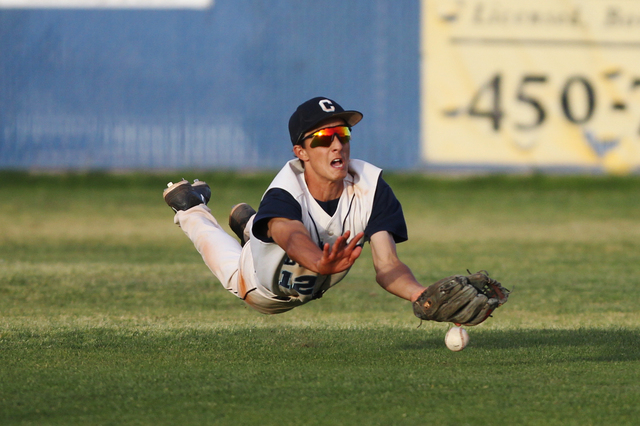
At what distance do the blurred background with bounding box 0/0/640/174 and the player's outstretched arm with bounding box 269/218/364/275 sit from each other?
1458 centimetres

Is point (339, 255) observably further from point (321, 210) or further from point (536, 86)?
point (536, 86)

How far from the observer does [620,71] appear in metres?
19.2

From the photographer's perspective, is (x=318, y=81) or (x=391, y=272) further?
(x=318, y=81)

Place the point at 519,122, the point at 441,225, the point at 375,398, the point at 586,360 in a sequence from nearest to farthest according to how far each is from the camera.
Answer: the point at 375,398 < the point at 586,360 < the point at 441,225 < the point at 519,122

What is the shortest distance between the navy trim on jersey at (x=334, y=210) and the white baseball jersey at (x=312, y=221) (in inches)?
1.4

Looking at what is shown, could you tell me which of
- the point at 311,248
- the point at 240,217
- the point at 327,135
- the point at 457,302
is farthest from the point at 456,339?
the point at 240,217

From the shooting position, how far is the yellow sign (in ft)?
62.9

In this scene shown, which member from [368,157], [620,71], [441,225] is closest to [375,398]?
[441,225]

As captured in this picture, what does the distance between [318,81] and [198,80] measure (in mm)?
2622

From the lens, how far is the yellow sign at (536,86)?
19.2 metres

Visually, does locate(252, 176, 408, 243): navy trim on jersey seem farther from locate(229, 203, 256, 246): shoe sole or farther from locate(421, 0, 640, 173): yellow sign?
locate(421, 0, 640, 173): yellow sign

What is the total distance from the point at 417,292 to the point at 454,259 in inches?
233

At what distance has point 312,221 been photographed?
5.16 meters

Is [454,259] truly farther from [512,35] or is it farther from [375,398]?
[512,35]
